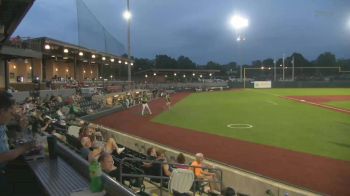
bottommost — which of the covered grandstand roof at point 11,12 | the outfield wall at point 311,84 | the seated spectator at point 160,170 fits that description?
the seated spectator at point 160,170

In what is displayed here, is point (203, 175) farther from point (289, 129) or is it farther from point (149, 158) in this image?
point (289, 129)

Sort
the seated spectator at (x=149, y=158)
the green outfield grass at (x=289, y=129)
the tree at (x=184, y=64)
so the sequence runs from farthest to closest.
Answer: the tree at (x=184, y=64)
the green outfield grass at (x=289, y=129)
the seated spectator at (x=149, y=158)

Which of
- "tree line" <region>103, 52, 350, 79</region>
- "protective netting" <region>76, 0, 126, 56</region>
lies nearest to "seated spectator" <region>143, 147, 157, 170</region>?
"protective netting" <region>76, 0, 126, 56</region>

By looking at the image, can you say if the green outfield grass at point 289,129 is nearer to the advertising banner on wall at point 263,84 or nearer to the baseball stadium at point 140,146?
the baseball stadium at point 140,146

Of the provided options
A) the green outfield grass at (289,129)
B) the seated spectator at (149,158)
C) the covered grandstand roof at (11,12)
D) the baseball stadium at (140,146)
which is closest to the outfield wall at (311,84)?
the baseball stadium at (140,146)

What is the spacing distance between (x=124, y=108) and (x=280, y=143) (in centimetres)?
2023

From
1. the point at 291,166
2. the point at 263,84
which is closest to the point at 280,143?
the point at 291,166

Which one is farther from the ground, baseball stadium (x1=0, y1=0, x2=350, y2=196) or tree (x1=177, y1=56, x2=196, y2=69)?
tree (x1=177, y1=56, x2=196, y2=69)

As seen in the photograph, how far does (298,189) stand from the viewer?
10.4 m

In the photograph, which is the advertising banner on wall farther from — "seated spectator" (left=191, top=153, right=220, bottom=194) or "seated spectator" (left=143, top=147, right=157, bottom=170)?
"seated spectator" (left=143, top=147, right=157, bottom=170)

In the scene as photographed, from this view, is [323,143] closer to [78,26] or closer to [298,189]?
[298,189]

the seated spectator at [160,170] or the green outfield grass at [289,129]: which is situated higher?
the seated spectator at [160,170]

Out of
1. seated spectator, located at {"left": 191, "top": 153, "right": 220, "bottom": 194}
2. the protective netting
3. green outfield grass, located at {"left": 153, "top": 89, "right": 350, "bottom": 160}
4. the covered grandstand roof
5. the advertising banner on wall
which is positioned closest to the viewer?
the covered grandstand roof

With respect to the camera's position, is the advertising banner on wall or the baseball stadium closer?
the baseball stadium
